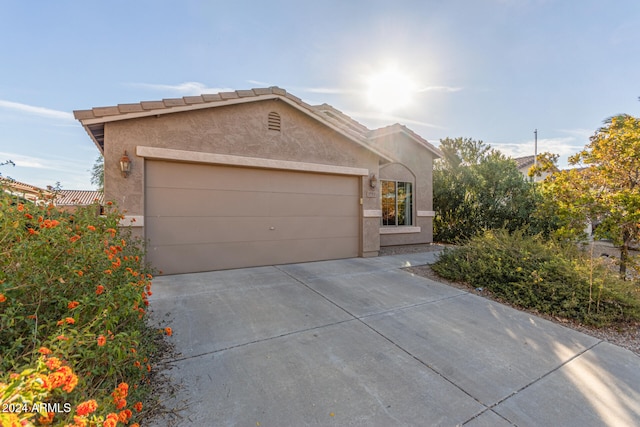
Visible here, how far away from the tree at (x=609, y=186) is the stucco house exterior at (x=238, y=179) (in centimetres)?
443

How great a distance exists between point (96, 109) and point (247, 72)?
14.3ft

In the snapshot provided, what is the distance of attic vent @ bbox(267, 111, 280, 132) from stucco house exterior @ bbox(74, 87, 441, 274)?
0.03 metres

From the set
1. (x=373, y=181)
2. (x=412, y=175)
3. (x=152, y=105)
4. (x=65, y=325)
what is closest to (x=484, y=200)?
(x=412, y=175)

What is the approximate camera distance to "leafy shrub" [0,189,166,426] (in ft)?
3.79

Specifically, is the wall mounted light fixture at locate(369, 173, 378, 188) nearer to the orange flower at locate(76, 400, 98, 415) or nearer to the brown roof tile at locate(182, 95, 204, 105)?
the brown roof tile at locate(182, 95, 204, 105)

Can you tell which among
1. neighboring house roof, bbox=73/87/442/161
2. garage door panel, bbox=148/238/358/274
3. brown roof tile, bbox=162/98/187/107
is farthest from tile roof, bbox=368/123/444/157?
brown roof tile, bbox=162/98/187/107

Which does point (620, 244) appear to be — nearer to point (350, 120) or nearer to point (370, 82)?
point (370, 82)

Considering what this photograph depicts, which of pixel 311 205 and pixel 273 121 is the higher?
pixel 273 121

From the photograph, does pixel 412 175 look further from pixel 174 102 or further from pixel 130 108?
pixel 130 108

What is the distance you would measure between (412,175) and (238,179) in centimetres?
718

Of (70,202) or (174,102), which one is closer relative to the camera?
(70,202)

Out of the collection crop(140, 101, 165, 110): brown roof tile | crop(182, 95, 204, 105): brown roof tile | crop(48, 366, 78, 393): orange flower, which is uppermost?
crop(182, 95, 204, 105): brown roof tile

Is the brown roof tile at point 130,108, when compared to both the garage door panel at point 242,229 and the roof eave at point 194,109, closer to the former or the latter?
the roof eave at point 194,109

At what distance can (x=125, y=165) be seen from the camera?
523 centimetres
